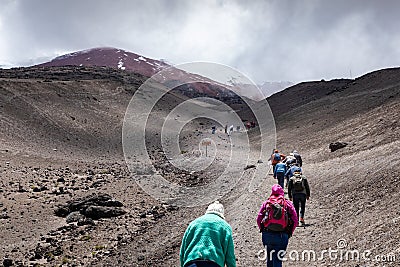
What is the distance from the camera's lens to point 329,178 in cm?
1717

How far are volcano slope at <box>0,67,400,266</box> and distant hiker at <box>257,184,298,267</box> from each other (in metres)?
1.87

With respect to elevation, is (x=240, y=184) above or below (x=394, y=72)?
below

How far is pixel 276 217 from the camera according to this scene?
645 centimetres

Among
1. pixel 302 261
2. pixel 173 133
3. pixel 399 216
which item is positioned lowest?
pixel 302 261

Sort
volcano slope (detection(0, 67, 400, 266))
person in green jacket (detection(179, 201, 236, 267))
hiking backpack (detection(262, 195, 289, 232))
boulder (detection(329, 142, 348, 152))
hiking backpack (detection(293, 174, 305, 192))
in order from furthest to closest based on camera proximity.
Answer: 1. boulder (detection(329, 142, 348, 152))
2. volcano slope (detection(0, 67, 400, 266))
3. hiking backpack (detection(293, 174, 305, 192))
4. hiking backpack (detection(262, 195, 289, 232))
5. person in green jacket (detection(179, 201, 236, 267))

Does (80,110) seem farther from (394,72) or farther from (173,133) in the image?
(394,72)

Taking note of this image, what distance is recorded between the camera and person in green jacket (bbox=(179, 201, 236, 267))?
4805 mm

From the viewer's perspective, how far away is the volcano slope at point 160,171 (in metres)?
11.0

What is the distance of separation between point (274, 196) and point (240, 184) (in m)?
14.5

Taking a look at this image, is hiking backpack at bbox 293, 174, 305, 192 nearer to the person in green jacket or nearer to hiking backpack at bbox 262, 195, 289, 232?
hiking backpack at bbox 262, 195, 289, 232

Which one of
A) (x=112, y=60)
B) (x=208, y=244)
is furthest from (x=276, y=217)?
(x=112, y=60)

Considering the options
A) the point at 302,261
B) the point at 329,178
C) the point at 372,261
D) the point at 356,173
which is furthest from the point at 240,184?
the point at 372,261

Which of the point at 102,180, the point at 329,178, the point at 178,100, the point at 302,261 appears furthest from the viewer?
the point at 178,100

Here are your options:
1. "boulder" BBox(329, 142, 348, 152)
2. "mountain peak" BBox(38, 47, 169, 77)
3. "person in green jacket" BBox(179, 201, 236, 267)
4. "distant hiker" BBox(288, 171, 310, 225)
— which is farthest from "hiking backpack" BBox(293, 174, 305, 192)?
"mountain peak" BBox(38, 47, 169, 77)
